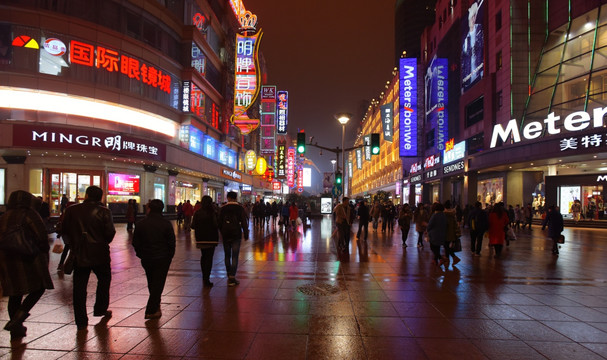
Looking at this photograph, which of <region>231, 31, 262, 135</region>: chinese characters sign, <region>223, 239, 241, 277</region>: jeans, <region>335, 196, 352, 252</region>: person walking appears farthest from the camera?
<region>231, 31, 262, 135</region>: chinese characters sign

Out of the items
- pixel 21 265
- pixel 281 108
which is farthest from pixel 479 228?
pixel 281 108

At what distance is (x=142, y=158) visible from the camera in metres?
23.4

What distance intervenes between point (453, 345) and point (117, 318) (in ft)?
14.6

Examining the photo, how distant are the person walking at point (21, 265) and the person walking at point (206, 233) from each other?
104 inches

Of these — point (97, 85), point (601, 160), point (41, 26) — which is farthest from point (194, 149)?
point (601, 160)

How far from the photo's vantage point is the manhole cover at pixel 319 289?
21.6 ft

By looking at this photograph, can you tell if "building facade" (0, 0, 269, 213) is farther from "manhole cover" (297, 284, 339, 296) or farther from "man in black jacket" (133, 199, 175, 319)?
"manhole cover" (297, 284, 339, 296)

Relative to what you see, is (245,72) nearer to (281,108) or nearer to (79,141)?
(79,141)

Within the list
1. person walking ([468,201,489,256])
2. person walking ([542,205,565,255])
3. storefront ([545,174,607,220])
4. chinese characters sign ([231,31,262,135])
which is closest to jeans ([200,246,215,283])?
person walking ([468,201,489,256])

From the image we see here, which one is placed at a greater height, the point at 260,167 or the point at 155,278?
the point at 260,167

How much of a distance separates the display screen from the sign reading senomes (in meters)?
31.2

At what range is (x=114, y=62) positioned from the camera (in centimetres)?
2280

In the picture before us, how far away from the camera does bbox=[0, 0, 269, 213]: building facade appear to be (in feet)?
65.0

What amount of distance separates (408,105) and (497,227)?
36.3 meters
